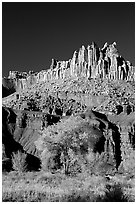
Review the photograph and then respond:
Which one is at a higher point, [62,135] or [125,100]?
[125,100]

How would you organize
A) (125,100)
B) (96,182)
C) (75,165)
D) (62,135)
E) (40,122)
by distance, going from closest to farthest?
(96,182) → (62,135) → (75,165) → (40,122) → (125,100)

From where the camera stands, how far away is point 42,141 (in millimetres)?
26953

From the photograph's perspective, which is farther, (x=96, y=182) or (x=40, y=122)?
(x=40, y=122)

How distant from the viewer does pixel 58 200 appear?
10594mm

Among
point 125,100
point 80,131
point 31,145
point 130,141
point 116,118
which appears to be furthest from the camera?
point 125,100

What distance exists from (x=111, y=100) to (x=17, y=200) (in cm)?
16276

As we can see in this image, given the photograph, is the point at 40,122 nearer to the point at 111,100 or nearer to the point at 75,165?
the point at 111,100

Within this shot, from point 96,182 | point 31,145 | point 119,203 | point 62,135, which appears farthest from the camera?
point 31,145

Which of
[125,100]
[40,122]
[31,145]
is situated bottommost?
[31,145]

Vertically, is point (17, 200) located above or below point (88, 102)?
below

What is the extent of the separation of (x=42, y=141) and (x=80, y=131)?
3695 millimetres

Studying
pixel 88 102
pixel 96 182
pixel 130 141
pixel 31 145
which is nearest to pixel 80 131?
pixel 96 182

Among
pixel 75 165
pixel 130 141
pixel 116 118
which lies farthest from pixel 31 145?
pixel 75 165

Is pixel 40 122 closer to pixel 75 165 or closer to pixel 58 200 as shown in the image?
pixel 75 165
